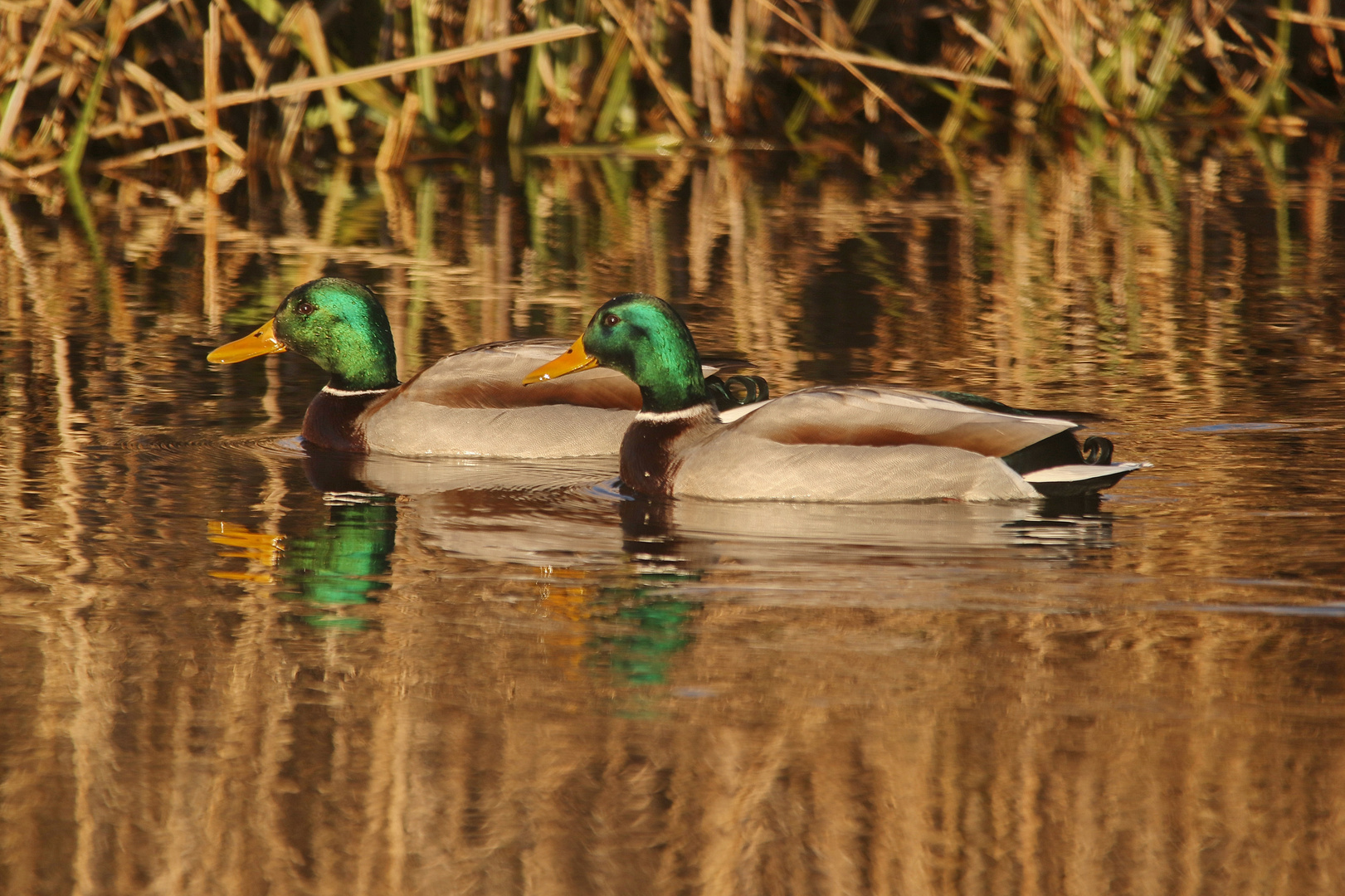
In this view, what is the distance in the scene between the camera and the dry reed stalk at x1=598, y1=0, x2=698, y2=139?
16250 mm

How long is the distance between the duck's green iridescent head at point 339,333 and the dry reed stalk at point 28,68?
687 cm

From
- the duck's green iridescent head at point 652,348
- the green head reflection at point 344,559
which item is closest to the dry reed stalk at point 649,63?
the duck's green iridescent head at point 652,348

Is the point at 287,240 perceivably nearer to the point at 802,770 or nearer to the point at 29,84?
the point at 29,84

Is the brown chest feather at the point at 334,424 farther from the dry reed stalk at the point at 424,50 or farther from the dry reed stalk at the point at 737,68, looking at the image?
the dry reed stalk at the point at 737,68

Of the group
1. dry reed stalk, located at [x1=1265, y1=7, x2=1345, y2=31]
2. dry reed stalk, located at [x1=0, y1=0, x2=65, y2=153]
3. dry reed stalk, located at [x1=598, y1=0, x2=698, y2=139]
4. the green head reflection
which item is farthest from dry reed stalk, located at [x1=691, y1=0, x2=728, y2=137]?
the green head reflection

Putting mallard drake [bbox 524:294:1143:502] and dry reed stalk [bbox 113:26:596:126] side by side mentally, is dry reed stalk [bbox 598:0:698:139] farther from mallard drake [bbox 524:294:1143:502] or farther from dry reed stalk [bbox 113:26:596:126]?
mallard drake [bbox 524:294:1143:502]

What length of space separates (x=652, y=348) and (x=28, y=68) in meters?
8.94

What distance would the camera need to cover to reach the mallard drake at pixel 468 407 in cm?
798

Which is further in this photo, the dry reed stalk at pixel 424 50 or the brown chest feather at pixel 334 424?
the dry reed stalk at pixel 424 50

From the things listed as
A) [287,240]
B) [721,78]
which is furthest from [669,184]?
[287,240]

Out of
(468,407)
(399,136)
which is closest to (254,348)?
(468,407)

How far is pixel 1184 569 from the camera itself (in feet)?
19.1

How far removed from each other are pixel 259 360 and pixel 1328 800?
22.3 feet

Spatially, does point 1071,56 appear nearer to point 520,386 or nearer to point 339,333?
point 339,333
